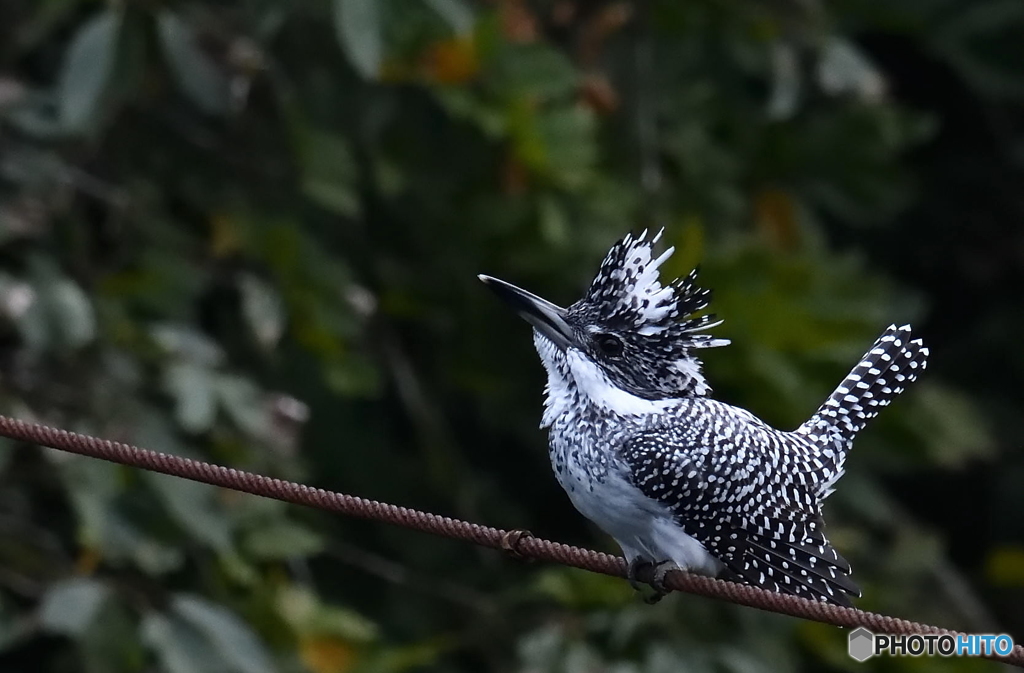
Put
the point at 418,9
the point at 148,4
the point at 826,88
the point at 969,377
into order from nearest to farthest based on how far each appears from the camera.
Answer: the point at 418,9, the point at 148,4, the point at 826,88, the point at 969,377

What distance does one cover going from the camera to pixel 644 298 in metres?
3.35

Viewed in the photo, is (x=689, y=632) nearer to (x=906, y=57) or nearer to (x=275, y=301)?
(x=275, y=301)

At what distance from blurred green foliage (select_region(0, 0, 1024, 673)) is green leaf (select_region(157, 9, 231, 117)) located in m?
0.01

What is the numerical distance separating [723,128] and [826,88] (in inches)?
16.4

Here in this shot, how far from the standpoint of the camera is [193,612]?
153 inches

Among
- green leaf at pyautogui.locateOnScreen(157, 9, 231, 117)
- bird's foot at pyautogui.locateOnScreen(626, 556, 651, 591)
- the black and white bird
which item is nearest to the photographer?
bird's foot at pyautogui.locateOnScreen(626, 556, 651, 591)

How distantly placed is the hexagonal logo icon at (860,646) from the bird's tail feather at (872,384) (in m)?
0.57

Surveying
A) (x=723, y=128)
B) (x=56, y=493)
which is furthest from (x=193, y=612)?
(x=723, y=128)

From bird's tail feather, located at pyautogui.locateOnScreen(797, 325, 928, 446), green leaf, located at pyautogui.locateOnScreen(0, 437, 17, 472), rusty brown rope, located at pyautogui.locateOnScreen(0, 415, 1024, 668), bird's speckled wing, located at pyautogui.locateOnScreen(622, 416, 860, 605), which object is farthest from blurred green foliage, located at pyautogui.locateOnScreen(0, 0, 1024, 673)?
rusty brown rope, located at pyautogui.locateOnScreen(0, 415, 1024, 668)

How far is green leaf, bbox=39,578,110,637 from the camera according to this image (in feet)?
12.3

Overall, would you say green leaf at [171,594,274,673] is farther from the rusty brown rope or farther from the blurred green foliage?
the rusty brown rope

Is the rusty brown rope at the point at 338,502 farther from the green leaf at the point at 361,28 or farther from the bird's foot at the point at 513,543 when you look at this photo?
the green leaf at the point at 361,28

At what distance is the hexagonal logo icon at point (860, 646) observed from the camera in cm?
409

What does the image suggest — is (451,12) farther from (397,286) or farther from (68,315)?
(397,286)
